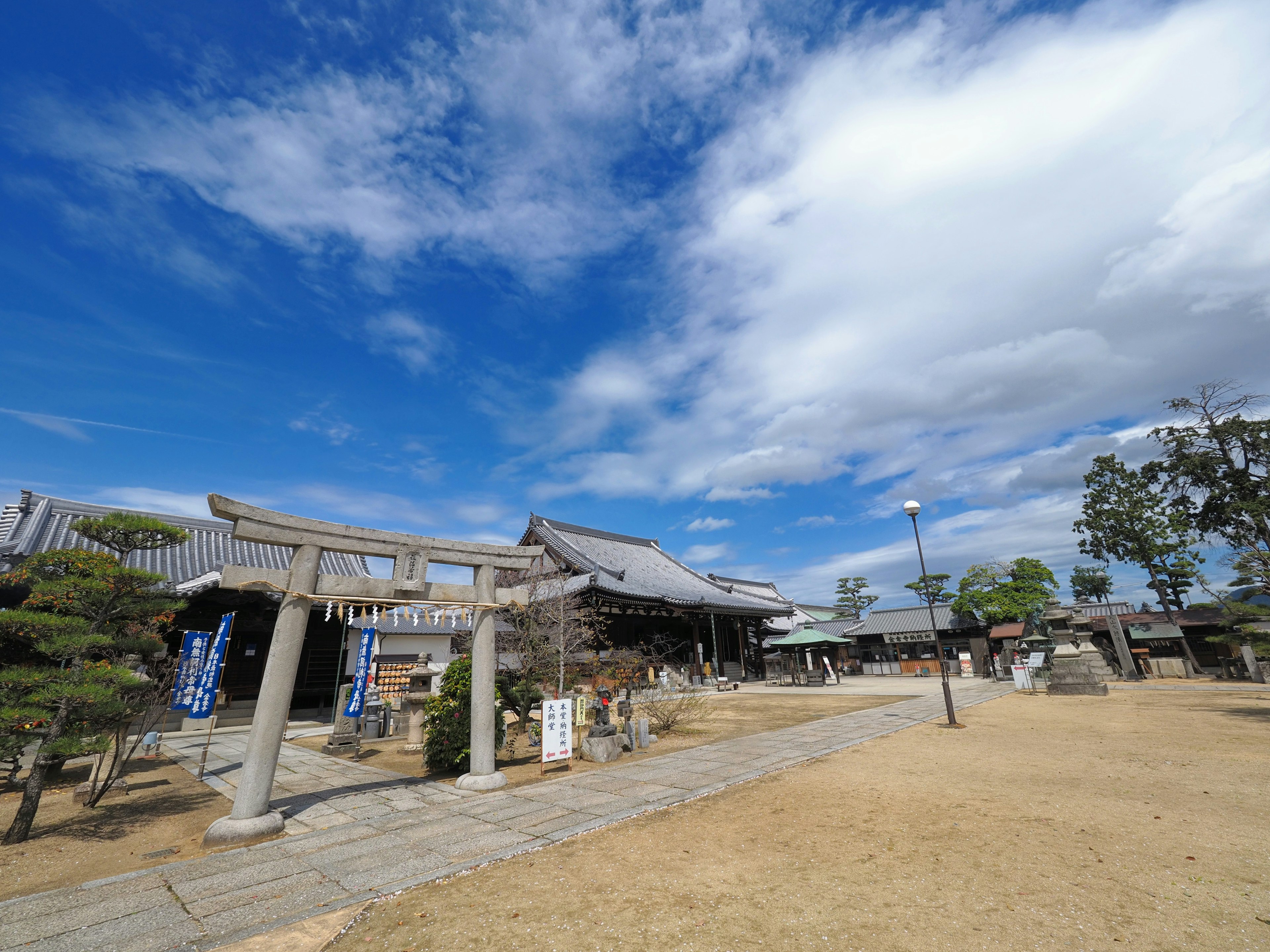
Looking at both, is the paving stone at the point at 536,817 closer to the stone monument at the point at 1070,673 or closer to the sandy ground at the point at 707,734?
the sandy ground at the point at 707,734

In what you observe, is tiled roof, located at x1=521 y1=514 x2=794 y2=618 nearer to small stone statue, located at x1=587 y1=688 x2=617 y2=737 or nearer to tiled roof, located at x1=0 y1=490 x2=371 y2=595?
tiled roof, located at x1=0 y1=490 x2=371 y2=595

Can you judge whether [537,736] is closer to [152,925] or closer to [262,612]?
[152,925]

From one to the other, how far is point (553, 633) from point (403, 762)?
5805 millimetres

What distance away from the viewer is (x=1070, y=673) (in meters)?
17.1

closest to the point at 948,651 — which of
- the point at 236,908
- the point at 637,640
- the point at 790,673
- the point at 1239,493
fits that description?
the point at 790,673

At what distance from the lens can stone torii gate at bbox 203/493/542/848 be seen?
6.17 metres

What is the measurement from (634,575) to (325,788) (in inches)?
755

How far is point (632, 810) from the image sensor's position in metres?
6.33

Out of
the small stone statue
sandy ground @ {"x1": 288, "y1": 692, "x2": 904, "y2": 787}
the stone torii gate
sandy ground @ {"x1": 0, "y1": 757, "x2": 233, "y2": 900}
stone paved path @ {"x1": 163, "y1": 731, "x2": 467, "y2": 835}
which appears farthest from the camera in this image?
the small stone statue

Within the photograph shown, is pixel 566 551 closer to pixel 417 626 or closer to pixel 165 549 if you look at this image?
pixel 417 626

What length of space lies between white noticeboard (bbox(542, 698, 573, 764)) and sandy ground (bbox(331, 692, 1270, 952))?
9.27 ft

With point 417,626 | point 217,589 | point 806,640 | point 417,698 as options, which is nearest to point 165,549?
point 217,589

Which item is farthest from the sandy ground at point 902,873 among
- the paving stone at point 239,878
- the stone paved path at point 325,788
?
the stone paved path at point 325,788

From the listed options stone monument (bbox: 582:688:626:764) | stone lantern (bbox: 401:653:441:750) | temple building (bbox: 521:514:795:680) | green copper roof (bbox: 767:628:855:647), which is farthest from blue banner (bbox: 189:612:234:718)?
green copper roof (bbox: 767:628:855:647)
